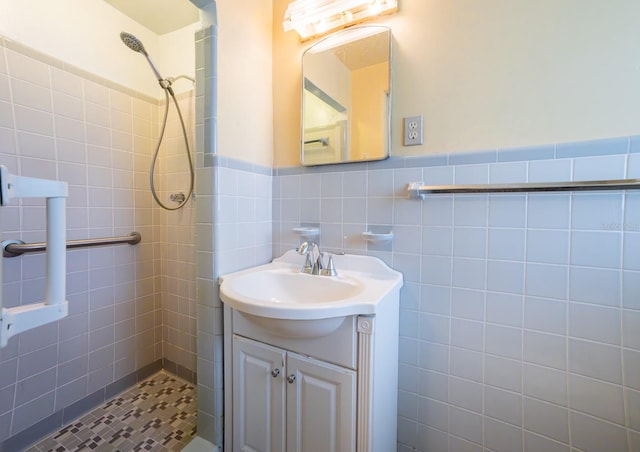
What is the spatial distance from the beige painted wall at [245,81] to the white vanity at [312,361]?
597mm

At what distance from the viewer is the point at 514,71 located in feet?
2.98

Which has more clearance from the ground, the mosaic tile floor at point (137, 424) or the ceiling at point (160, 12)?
the ceiling at point (160, 12)

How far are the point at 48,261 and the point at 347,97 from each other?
1172 millimetres

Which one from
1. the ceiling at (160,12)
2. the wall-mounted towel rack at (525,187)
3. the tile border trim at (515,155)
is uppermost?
the ceiling at (160,12)

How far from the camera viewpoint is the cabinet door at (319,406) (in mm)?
792

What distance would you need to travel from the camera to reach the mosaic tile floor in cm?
116

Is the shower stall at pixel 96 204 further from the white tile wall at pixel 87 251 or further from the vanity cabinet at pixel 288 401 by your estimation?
the vanity cabinet at pixel 288 401

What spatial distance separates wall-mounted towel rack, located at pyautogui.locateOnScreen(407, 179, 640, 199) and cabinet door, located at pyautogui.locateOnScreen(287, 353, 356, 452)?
704 mm

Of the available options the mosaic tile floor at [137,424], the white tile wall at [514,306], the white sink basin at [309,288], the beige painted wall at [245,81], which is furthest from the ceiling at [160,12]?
the mosaic tile floor at [137,424]

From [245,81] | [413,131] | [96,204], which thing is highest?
[245,81]

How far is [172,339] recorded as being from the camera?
66.0 inches

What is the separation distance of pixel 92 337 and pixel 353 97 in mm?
1825

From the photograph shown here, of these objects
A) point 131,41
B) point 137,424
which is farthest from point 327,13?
point 137,424

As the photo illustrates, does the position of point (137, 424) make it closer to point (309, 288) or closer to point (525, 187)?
point (309, 288)
